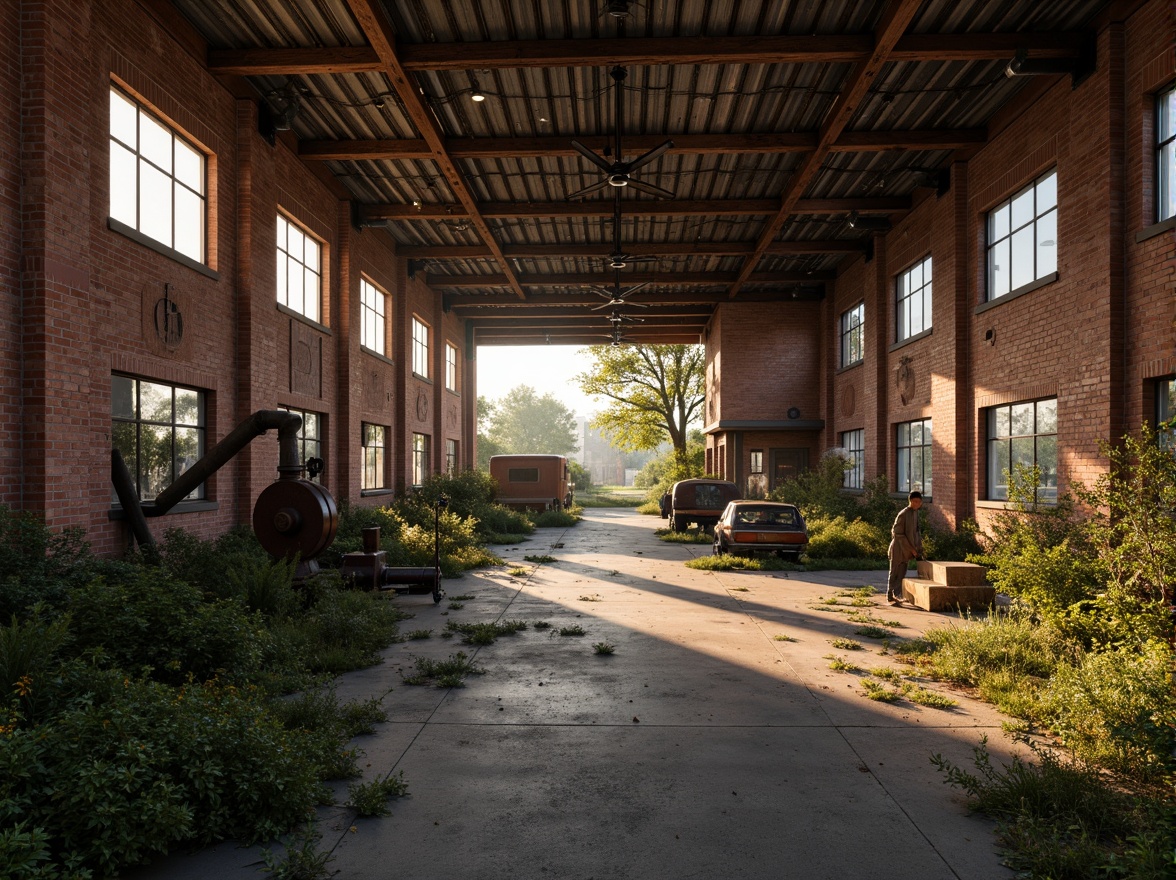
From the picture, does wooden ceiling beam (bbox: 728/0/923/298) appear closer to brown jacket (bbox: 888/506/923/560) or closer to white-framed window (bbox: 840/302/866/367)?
white-framed window (bbox: 840/302/866/367)

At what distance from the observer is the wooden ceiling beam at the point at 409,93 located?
9719 mm

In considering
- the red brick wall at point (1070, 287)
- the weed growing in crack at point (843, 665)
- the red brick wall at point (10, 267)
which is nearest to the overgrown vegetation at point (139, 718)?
the red brick wall at point (10, 267)

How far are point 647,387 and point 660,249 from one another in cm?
2218

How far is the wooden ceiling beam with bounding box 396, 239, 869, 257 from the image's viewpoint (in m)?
21.7

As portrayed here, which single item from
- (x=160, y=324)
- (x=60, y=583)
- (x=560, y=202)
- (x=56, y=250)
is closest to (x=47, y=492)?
(x=60, y=583)

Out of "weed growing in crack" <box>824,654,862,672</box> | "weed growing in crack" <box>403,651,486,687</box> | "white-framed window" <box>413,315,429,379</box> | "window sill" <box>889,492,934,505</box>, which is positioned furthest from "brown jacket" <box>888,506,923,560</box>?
"white-framed window" <box>413,315,429,379</box>

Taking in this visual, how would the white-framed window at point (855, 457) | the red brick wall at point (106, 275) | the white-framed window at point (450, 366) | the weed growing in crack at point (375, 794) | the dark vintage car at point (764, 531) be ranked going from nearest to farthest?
1. the weed growing in crack at point (375, 794)
2. the red brick wall at point (106, 275)
3. the dark vintage car at point (764, 531)
4. the white-framed window at point (855, 457)
5. the white-framed window at point (450, 366)

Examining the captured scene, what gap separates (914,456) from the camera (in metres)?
19.0

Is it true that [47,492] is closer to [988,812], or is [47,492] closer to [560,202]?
[988,812]

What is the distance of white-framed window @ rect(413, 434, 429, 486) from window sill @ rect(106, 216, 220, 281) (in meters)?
13.1

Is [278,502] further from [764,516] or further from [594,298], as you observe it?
[594,298]

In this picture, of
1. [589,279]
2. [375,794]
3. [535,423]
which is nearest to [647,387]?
[589,279]

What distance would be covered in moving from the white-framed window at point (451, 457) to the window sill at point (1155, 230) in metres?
21.4

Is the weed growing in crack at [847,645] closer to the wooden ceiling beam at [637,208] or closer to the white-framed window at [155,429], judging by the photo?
the white-framed window at [155,429]
